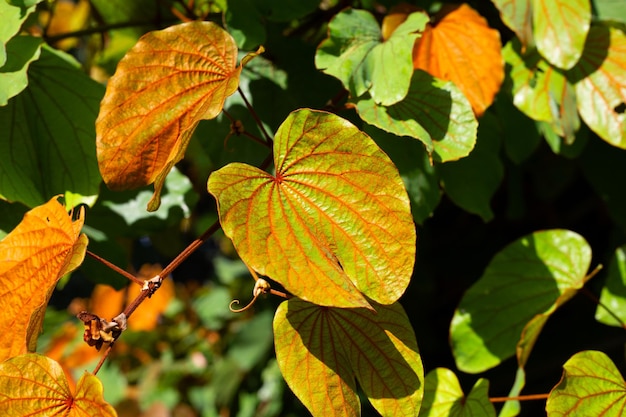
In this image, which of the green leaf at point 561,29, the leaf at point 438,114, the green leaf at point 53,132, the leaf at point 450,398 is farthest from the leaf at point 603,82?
the green leaf at point 53,132

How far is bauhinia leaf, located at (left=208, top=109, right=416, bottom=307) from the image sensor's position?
56cm

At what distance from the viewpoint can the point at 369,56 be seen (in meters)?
0.74

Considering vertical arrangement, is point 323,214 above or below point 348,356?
above

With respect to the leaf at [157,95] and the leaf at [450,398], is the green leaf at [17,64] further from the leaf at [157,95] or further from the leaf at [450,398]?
the leaf at [450,398]

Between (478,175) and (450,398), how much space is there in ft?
0.95

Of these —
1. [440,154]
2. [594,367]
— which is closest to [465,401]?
[594,367]

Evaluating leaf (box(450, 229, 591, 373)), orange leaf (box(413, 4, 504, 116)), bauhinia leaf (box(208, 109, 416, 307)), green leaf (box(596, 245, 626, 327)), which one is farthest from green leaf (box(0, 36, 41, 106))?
green leaf (box(596, 245, 626, 327))

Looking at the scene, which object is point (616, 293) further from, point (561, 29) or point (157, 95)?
point (157, 95)

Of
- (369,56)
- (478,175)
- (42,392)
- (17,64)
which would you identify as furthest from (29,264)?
(478,175)

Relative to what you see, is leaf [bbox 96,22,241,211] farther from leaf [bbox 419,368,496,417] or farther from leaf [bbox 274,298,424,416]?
leaf [bbox 419,368,496,417]

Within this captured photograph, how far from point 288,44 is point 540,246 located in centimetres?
42

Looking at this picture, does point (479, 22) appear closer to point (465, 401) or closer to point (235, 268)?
point (465, 401)

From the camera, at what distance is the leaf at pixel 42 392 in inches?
22.4

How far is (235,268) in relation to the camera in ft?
6.64
